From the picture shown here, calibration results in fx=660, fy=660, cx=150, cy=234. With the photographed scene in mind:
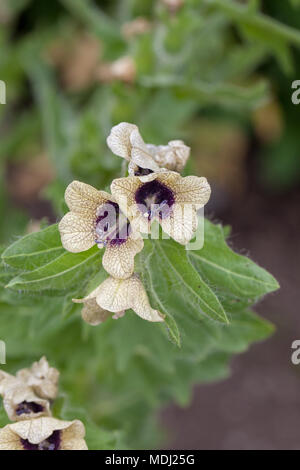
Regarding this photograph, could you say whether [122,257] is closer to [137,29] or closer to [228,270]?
[228,270]

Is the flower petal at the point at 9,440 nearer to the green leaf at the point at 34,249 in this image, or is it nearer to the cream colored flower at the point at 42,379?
the cream colored flower at the point at 42,379

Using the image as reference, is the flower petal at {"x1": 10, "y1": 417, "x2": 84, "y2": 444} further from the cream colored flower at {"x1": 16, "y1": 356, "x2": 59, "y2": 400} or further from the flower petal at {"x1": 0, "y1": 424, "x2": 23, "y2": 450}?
the cream colored flower at {"x1": 16, "y1": 356, "x2": 59, "y2": 400}

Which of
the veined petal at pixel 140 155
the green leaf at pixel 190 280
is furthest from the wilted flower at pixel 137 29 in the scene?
the green leaf at pixel 190 280

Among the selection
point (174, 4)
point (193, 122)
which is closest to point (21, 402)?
point (174, 4)

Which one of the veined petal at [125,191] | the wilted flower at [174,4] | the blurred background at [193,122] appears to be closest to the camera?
the veined petal at [125,191]
